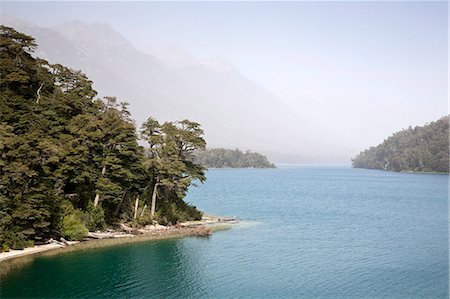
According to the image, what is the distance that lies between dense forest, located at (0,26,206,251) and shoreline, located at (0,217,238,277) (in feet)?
4.91

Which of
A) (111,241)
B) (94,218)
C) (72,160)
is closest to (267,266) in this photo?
(111,241)

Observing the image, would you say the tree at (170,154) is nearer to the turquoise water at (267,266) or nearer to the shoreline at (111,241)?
the shoreline at (111,241)

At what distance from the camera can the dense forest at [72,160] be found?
4294 cm

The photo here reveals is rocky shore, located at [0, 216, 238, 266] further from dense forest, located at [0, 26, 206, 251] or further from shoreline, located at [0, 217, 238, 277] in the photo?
dense forest, located at [0, 26, 206, 251]

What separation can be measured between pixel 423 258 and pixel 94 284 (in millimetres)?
35477

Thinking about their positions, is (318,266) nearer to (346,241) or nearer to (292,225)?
(346,241)

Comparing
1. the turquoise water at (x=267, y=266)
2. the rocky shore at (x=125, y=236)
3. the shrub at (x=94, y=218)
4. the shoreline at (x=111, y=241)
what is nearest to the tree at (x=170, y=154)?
the rocky shore at (x=125, y=236)

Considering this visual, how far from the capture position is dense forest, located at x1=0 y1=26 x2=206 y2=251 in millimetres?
42938

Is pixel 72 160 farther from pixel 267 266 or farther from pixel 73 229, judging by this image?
pixel 267 266

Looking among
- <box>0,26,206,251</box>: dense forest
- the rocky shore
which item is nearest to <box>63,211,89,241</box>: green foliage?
<box>0,26,206,251</box>: dense forest

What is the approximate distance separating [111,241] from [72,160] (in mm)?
10592

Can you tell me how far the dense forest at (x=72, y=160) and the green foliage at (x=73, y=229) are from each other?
0.11 meters

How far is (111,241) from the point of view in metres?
49.4

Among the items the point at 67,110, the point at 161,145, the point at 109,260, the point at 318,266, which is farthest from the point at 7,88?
the point at 318,266
